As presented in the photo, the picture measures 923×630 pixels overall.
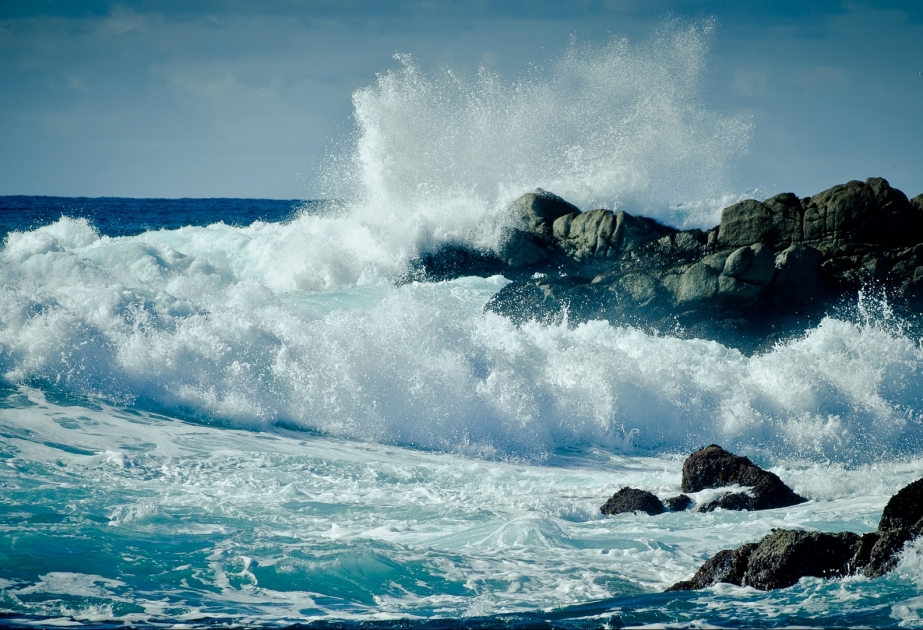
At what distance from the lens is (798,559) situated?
5352 millimetres

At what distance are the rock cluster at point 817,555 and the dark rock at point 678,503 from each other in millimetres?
2197

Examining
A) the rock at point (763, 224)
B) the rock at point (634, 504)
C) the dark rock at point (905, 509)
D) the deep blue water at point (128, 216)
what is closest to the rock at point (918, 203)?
the rock at point (763, 224)

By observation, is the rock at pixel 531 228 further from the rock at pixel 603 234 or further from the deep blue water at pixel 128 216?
the deep blue water at pixel 128 216

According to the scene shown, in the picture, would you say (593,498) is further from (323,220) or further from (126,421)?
(323,220)

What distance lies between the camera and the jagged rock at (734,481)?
Result: 7.80 meters

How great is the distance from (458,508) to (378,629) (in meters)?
3.15

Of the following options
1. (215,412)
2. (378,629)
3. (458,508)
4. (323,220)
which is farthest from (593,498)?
(323,220)

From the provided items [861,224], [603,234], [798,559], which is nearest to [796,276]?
Answer: [861,224]

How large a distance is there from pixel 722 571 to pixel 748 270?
413 inches

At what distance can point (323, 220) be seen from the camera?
21609mm

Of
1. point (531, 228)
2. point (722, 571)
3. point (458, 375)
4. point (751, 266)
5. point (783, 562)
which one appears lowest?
point (722, 571)

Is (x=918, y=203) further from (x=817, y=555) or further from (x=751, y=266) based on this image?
(x=817, y=555)

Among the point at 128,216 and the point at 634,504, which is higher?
the point at 128,216

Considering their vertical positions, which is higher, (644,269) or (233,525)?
(644,269)
